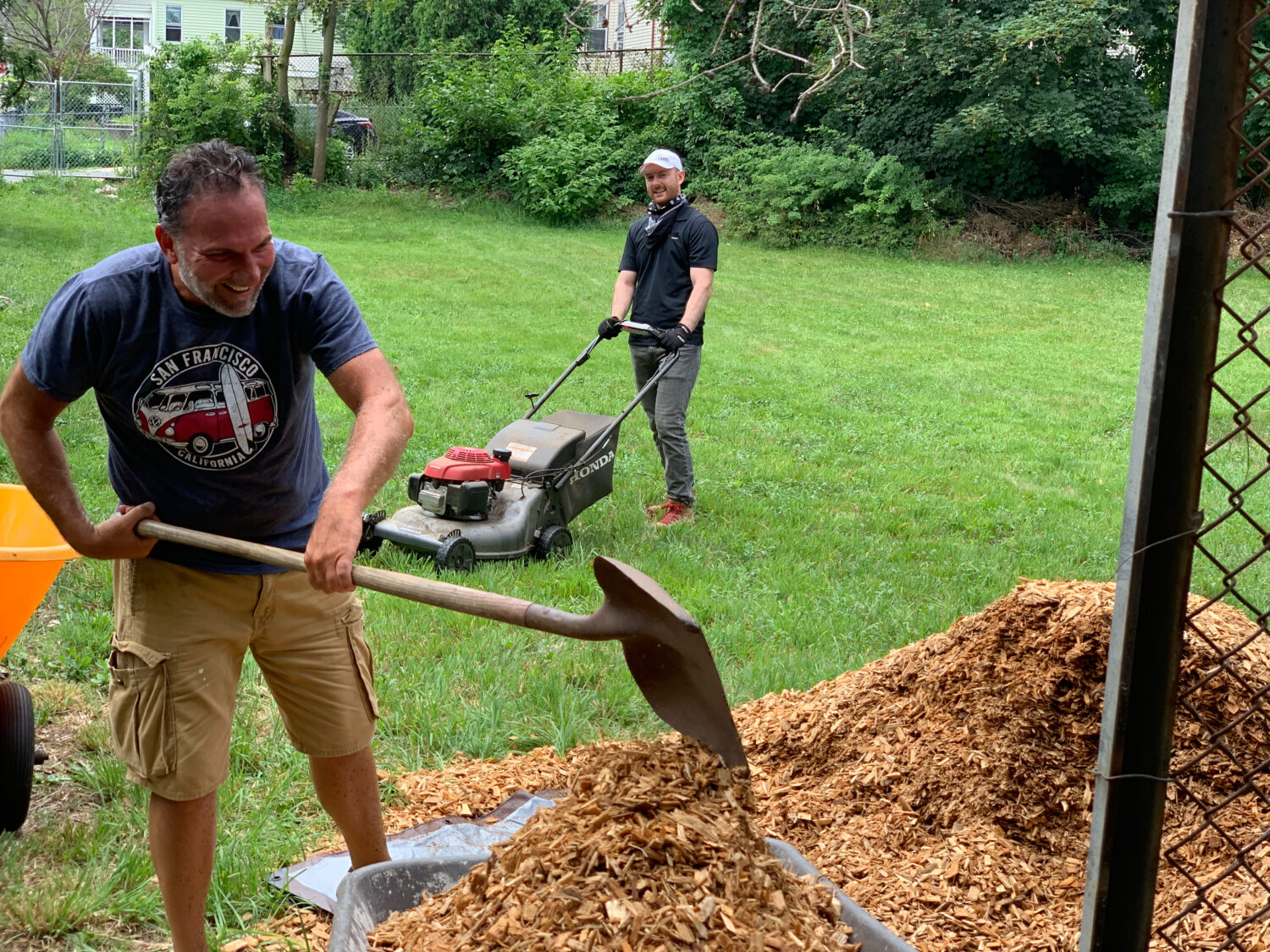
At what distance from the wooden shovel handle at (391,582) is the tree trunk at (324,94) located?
2059cm

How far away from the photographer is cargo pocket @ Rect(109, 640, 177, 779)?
2715 mm

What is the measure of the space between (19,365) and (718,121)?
2218 centimetres

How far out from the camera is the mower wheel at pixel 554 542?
5.96 meters

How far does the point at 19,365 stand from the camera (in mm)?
2637

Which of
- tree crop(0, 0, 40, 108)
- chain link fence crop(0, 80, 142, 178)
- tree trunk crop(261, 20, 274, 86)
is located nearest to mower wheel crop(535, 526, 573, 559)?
tree crop(0, 0, 40, 108)

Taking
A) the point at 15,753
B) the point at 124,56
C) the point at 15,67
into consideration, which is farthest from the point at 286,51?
the point at 124,56

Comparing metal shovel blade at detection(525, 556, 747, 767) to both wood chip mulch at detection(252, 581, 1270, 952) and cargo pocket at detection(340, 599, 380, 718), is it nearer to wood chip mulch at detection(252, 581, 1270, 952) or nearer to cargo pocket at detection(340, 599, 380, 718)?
wood chip mulch at detection(252, 581, 1270, 952)

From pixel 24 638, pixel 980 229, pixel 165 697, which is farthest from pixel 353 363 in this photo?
pixel 980 229

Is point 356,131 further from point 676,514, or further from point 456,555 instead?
point 456,555

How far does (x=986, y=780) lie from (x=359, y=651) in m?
1.76

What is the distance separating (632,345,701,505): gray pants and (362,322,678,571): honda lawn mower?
0.27 meters

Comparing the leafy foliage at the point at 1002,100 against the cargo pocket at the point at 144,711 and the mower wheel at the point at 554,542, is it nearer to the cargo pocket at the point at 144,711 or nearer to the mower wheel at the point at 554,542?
the mower wheel at the point at 554,542

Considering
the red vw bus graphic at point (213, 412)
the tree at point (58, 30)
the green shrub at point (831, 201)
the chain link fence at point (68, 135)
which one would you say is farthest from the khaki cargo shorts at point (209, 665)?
the tree at point (58, 30)

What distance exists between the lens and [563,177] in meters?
22.3
